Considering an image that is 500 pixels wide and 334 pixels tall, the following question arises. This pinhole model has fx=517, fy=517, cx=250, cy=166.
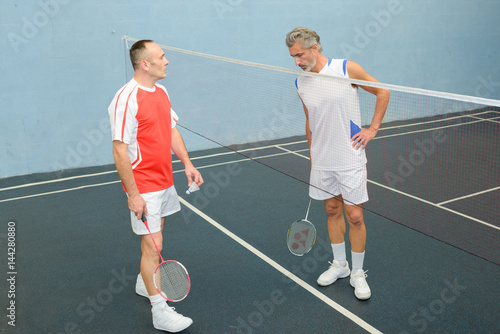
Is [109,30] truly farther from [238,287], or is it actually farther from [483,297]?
[483,297]

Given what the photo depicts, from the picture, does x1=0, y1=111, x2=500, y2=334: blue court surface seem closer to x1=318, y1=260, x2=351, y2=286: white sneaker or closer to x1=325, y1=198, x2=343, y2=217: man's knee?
x1=318, y1=260, x2=351, y2=286: white sneaker

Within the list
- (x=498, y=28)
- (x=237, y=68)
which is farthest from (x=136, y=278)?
(x=498, y=28)

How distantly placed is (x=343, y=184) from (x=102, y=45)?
4.59 m

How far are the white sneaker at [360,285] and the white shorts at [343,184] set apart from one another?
Result: 2.02ft

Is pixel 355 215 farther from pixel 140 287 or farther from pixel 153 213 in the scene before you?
pixel 140 287

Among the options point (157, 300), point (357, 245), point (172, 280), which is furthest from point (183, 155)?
point (357, 245)

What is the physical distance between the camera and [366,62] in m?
9.31

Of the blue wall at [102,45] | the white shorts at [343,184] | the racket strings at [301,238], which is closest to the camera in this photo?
the white shorts at [343,184]

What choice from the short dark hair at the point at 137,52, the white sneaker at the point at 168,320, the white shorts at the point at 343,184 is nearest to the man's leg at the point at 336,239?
the white shorts at the point at 343,184

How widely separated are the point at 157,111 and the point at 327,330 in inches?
72.8

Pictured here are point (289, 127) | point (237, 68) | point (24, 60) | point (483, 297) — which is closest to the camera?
point (483, 297)

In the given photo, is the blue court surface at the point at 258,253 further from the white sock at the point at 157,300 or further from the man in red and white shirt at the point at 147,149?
the man in red and white shirt at the point at 147,149

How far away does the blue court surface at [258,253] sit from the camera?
364 centimetres

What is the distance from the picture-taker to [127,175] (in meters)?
3.16
